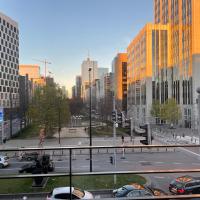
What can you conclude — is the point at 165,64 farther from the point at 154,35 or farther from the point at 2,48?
the point at 2,48

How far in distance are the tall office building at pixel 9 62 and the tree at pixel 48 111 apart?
8.95 m

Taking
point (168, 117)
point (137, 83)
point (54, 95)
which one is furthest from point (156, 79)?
point (54, 95)

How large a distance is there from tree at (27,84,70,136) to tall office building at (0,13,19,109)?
8949 millimetres

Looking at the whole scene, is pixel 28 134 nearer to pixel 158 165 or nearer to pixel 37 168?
pixel 158 165

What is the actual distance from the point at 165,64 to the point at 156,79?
3.30m

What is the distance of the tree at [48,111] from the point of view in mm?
31750

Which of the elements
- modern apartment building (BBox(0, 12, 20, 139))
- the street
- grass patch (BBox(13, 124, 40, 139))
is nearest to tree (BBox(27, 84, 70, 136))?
grass patch (BBox(13, 124, 40, 139))

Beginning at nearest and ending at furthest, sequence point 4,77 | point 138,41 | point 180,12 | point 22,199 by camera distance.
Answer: point 22,199 < point 4,77 < point 180,12 < point 138,41

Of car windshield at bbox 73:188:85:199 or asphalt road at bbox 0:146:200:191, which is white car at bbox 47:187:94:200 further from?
asphalt road at bbox 0:146:200:191

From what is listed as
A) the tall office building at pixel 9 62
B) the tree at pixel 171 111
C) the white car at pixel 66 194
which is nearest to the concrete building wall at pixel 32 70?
the tall office building at pixel 9 62

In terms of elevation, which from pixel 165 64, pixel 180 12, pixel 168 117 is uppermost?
pixel 180 12

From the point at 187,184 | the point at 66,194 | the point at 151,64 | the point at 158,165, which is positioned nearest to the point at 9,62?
the point at 151,64

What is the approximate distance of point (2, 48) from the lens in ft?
133

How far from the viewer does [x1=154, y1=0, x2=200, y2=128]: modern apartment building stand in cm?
4138
